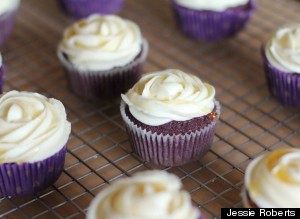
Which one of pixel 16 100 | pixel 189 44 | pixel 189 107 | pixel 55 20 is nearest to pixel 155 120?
pixel 189 107

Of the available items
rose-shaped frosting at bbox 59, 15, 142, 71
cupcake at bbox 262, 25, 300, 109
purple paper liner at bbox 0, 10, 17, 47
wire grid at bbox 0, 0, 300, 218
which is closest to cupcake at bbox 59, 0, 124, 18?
wire grid at bbox 0, 0, 300, 218

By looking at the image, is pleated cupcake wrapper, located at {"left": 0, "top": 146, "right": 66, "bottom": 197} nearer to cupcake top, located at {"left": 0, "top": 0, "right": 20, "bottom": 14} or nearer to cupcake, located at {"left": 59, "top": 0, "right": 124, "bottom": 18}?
cupcake top, located at {"left": 0, "top": 0, "right": 20, "bottom": 14}

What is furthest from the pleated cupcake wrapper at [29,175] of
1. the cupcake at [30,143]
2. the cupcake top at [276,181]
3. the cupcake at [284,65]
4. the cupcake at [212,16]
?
the cupcake at [212,16]

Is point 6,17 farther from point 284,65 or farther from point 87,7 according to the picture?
point 284,65

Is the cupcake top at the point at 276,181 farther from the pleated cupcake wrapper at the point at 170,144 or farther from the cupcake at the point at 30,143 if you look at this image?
the cupcake at the point at 30,143

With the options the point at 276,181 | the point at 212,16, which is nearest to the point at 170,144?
the point at 276,181
